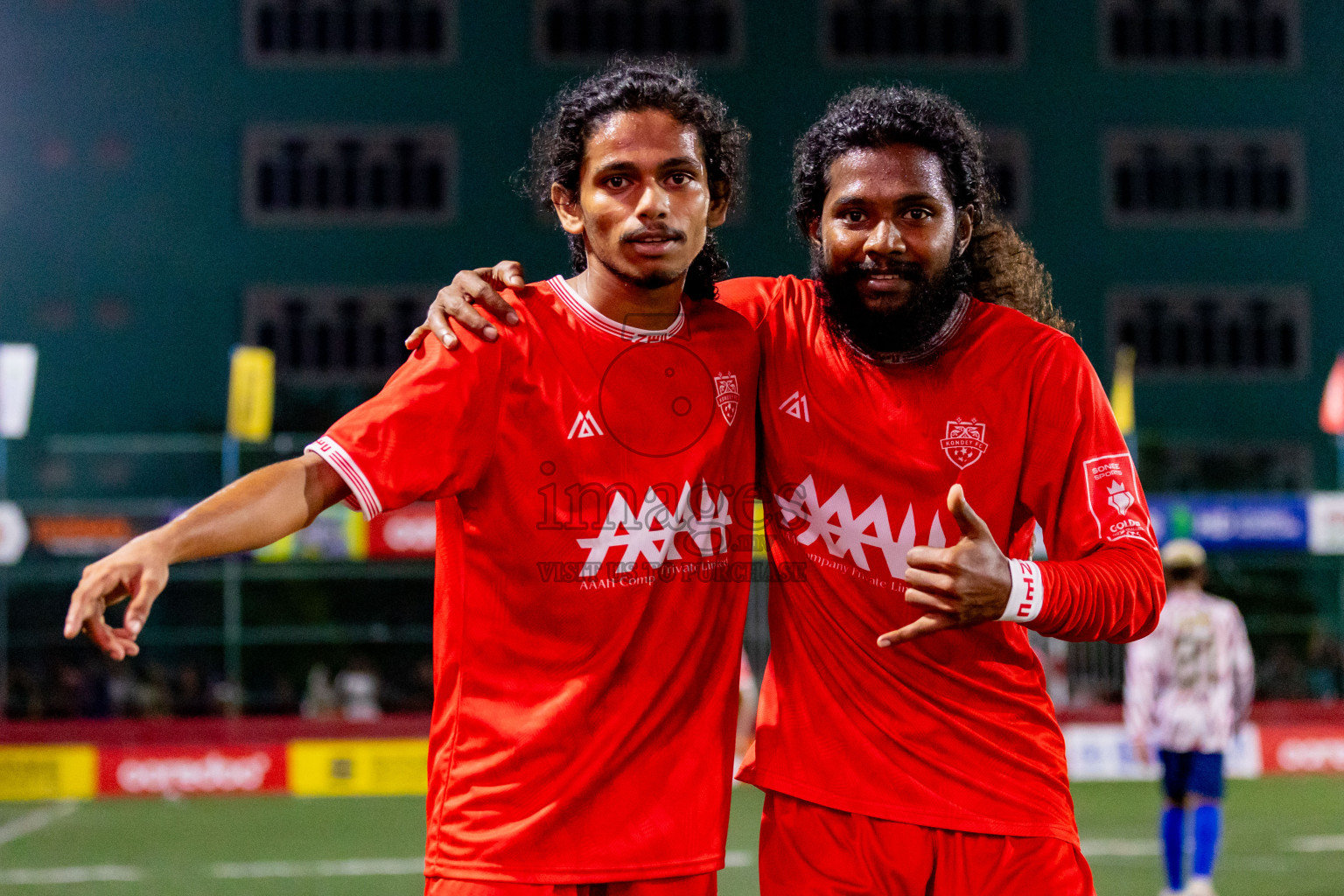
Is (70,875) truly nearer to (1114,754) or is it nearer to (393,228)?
(1114,754)

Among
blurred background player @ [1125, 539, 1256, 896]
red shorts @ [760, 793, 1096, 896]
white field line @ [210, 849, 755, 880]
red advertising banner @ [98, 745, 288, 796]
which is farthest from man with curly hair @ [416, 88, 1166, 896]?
red advertising banner @ [98, 745, 288, 796]

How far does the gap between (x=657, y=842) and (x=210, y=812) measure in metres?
10.00

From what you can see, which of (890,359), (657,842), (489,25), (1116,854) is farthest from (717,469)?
(489,25)

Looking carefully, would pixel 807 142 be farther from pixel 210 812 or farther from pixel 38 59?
pixel 38 59

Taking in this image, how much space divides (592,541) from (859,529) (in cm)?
57

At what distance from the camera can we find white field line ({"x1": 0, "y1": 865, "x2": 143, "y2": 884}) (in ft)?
29.5

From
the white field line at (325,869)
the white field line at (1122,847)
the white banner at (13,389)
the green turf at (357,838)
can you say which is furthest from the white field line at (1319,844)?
the white banner at (13,389)

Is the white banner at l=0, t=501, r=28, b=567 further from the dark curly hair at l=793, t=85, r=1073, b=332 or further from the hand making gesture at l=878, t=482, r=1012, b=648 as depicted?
the hand making gesture at l=878, t=482, r=1012, b=648

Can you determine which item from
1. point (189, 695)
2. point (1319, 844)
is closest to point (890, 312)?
point (1319, 844)

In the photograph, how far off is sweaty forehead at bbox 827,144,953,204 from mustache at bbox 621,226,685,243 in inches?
16.9

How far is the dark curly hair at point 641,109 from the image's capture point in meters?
3.13

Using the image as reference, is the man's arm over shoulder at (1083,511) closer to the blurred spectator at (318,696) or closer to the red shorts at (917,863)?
the red shorts at (917,863)

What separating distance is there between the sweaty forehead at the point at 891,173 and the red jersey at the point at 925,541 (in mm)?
317

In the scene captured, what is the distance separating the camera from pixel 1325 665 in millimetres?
16453
